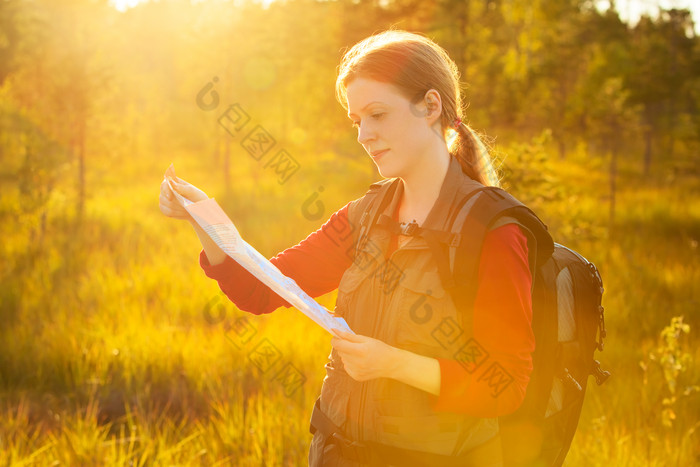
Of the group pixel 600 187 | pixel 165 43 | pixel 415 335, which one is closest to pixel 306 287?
pixel 415 335

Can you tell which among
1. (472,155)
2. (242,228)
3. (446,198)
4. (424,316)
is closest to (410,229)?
(446,198)

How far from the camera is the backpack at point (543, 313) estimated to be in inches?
56.9

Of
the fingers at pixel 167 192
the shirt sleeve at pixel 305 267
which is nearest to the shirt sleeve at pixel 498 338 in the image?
the shirt sleeve at pixel 305 267

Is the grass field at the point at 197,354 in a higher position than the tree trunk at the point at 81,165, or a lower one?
lower

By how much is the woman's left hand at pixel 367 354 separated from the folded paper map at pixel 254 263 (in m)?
0.04

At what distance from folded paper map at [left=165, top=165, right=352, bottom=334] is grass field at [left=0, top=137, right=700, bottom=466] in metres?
1.82

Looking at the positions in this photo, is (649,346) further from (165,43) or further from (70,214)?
(165,43)

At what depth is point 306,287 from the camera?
209 cm

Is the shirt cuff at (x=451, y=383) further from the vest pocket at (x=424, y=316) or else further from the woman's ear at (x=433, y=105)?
the woman's ear at (x=433, y=105)

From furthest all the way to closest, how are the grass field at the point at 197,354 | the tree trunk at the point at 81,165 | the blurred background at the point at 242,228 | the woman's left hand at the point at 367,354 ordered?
1. the tree trunk at the point at 81,165
2. the blurred background at the point at 242,228
3. the grass field at the point at 197,354
4. the woman's left hand at the point at 367,354

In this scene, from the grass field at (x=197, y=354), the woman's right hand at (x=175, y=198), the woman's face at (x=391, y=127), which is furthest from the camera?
the grass field at (x=197, y=354)

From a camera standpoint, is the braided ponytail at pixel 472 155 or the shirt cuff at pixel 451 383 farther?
the braided ponytail at pixel 472 155

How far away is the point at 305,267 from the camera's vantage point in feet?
6.73

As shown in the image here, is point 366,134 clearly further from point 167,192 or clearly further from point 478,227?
point 167,192
